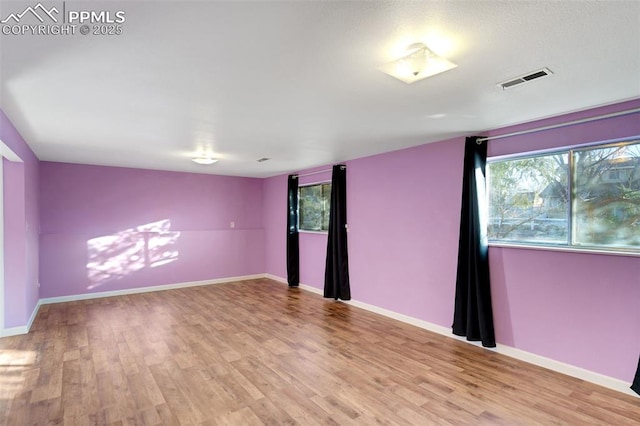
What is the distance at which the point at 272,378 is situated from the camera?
2877 millimetres

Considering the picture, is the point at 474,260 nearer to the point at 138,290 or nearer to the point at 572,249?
the point at 572,249

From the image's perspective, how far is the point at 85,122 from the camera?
10.5ft

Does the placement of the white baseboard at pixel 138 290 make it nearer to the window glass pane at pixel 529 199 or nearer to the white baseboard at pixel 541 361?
the white baseboard at pixel 541 361

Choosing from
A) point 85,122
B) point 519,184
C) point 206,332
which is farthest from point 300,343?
point 85,122

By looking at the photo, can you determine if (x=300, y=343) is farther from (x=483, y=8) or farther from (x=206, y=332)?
(x=483, y=8)

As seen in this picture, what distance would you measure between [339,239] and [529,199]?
9.27 feet

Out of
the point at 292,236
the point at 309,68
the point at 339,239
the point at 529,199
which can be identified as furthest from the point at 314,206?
the point at 309,68

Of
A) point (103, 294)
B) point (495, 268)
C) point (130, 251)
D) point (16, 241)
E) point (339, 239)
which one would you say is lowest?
point (103, 294)

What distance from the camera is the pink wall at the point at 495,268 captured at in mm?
2717

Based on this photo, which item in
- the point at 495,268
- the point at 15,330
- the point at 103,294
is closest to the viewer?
the point at 495,268

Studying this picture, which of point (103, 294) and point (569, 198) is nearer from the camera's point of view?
point (569, 198)

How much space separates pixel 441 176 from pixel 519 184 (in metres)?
0.86

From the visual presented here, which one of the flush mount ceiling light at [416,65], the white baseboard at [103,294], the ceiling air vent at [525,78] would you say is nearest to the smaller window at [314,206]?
the white baseboard at [103,294]

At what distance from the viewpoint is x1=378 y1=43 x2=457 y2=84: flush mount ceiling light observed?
1.79m
